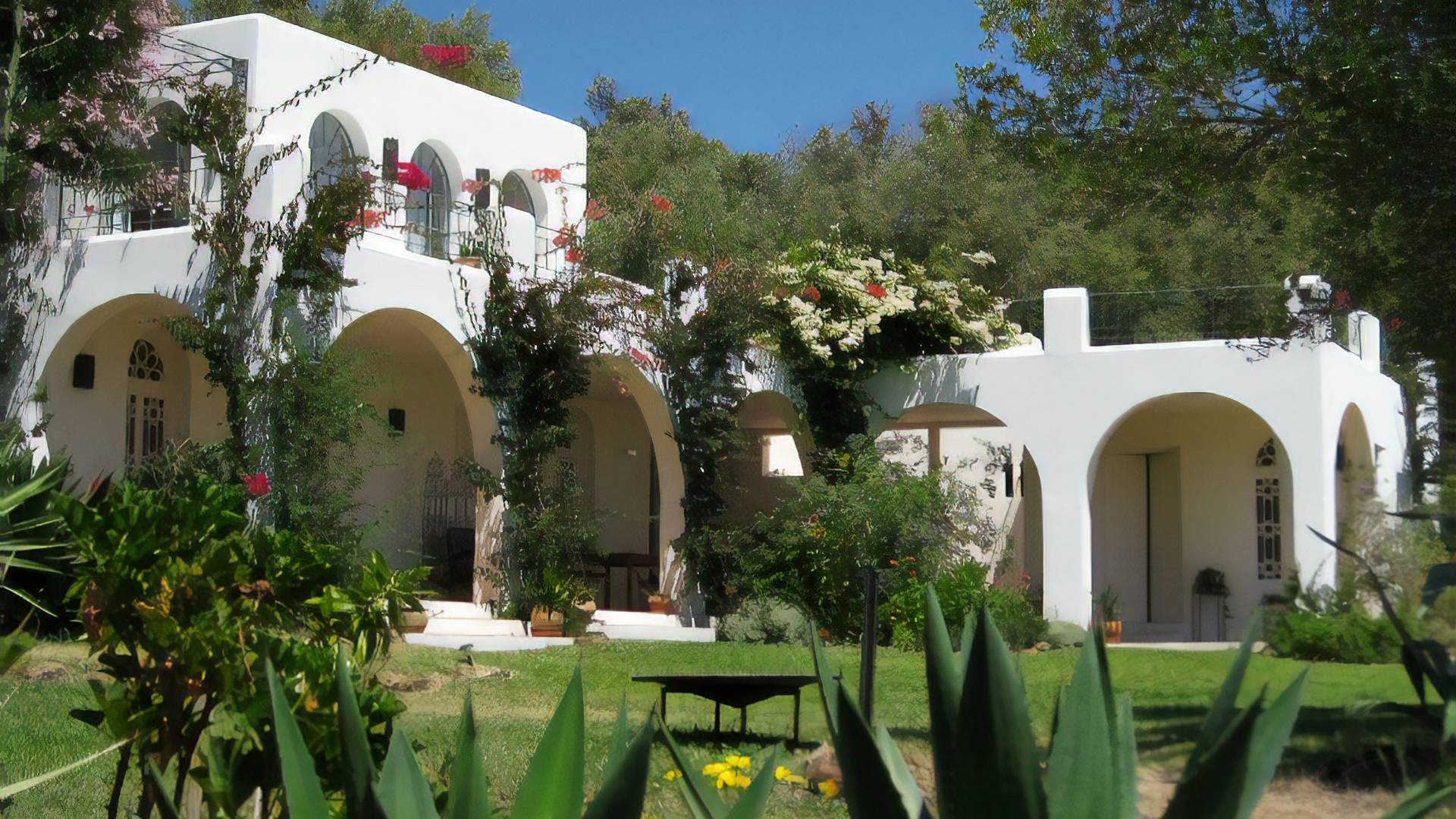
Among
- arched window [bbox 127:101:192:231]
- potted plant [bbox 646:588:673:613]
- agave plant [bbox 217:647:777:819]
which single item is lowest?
potted plant [bbox 646:588:673:613]

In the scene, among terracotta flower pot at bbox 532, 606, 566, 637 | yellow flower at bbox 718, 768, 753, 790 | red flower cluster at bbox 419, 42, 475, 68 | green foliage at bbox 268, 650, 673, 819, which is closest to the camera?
green foliage at bbox 268, 650, 673, 819

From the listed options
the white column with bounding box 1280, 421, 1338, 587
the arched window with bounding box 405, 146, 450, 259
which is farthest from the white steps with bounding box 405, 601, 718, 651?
the white column with bounding box 1280, 421, 1338, 587

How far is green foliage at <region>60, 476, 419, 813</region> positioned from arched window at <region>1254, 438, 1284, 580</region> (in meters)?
15.1

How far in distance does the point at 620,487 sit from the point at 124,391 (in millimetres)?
7171

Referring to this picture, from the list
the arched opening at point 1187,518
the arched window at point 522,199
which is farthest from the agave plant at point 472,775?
the arched opening at point 1187,518

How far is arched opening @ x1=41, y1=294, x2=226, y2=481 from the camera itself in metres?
12.4

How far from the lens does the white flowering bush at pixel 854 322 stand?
1581 centimetres

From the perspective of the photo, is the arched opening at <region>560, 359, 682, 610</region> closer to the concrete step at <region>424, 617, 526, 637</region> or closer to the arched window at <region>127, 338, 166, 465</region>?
the concrete step at <region>424, 617, 526, 637</region>

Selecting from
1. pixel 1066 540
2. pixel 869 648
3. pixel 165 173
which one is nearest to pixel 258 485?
pixel 165 173

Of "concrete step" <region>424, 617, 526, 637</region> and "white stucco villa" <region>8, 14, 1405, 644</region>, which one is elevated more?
"white stucco villa" <region>8, 14, 1405, 644</region>

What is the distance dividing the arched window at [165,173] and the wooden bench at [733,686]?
6.58 m

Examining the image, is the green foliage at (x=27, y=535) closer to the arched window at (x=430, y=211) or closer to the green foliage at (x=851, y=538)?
the arched window at (x=430, y=211)

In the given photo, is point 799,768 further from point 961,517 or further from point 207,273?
point 961,517

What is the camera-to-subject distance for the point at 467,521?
15.6 meters
